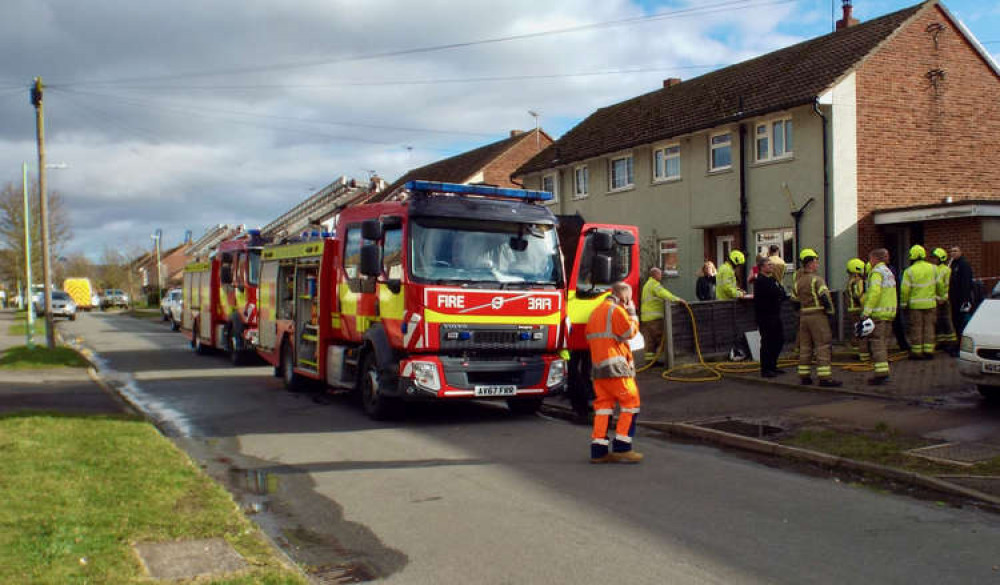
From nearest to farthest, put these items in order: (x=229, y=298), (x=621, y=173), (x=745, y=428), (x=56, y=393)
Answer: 1. (x=745, y=428)
2. (x=56, y=393)
3. (x=229, y=298)
4. (x=621, y=173)

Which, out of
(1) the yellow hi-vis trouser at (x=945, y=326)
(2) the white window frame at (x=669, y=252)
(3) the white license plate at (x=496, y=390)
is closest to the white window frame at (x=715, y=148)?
(2) the white window frame at (x=669, y=252)

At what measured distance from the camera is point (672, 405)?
11.4 metres

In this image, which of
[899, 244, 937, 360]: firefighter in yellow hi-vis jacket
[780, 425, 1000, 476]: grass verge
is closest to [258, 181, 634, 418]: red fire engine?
[780, 425, 1000, 476]: grass verge

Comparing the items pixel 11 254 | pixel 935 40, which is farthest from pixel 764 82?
pixel 11 254

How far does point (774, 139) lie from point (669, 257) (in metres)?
5.14

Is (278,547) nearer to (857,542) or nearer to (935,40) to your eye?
(857,542)

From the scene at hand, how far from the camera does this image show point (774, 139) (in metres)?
21.4

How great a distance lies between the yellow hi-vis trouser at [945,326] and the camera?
14.0 m

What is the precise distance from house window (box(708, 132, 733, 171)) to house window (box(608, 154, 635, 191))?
11.7ft

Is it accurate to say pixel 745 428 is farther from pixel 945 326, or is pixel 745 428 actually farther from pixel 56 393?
pixel 56 393

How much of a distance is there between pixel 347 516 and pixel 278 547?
89 cm

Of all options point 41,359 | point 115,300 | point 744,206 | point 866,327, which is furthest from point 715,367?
point 115,300

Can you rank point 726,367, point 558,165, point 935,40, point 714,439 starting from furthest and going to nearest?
point 558,165 < point 935,40 < point 726,367 < point 714,439

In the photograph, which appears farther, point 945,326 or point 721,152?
point 721,152
